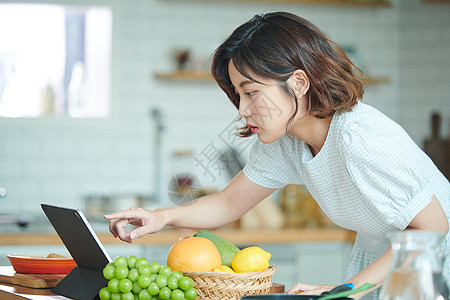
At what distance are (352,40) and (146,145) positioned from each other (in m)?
1.84

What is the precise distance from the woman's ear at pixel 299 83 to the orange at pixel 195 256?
0.45 metres

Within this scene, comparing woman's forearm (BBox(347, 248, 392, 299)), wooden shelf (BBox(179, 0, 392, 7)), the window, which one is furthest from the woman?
wooden shelf (BBox(179, 0, 392, 7))

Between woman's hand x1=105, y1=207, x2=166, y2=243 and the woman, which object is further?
woman's hand x1=105, y1=207, x2=166, y2=243

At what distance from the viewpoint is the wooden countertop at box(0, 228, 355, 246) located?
3678 mm

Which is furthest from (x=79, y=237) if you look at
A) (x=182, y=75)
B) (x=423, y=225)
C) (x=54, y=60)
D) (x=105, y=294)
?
(x=54, y=60)

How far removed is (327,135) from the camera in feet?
5.38

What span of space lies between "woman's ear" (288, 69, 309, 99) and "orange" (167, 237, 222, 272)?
1.47 ft

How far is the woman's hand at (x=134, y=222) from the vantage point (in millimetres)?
1557

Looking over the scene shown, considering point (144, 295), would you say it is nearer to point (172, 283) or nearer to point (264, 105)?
point (172, 283)

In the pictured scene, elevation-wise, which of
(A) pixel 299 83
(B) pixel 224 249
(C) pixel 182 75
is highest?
(C) pixel 182 75

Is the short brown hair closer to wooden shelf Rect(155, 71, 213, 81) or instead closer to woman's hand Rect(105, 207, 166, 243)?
woman's hand Rect(105, 207, 166, 243)

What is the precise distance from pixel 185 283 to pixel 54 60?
3.70 metres

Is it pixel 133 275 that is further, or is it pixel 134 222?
pixel 134 222

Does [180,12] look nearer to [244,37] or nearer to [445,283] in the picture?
[244,37]
